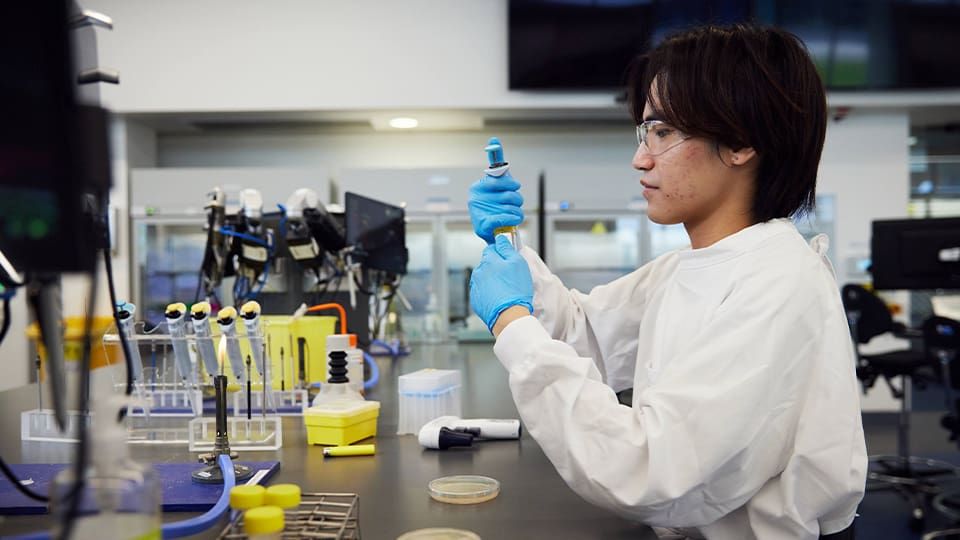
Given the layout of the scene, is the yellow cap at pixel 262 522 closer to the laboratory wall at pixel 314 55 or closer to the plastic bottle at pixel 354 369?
the plastic bottle at pixel 354 369

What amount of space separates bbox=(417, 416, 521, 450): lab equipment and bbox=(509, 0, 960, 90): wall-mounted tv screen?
137 inches

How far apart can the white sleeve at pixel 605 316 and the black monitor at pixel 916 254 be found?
2.60m

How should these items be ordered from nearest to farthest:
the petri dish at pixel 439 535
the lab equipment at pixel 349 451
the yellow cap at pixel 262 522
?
1. the yellow cap at pixel 262 522
2. the petri dish at pixel 439 535
3. the lab equipment at pixel 349 451

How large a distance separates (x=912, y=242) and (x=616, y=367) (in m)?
2.70

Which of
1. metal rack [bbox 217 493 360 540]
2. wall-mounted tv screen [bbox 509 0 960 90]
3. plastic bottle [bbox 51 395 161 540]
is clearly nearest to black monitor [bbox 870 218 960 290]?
wall-mounted tv screen [bbox 509 0 960 90]

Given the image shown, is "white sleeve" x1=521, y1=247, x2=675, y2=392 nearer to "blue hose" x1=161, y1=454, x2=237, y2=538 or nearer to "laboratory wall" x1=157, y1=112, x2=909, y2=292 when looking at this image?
"blue hose" x1=161, y1=454, x2=237, y2=538

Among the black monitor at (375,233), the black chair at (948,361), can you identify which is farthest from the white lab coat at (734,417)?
the black chair at (948,361)

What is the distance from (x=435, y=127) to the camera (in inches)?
215

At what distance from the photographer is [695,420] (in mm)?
900

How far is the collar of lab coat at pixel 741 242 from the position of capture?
1.08 meters

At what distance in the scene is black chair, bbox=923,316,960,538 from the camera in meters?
3.22

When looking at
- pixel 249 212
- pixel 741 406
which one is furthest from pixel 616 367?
pixel 249 212

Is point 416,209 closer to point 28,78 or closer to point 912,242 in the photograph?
point 912,242

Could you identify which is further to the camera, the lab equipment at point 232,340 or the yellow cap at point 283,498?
the lab equipment at point 232,340
